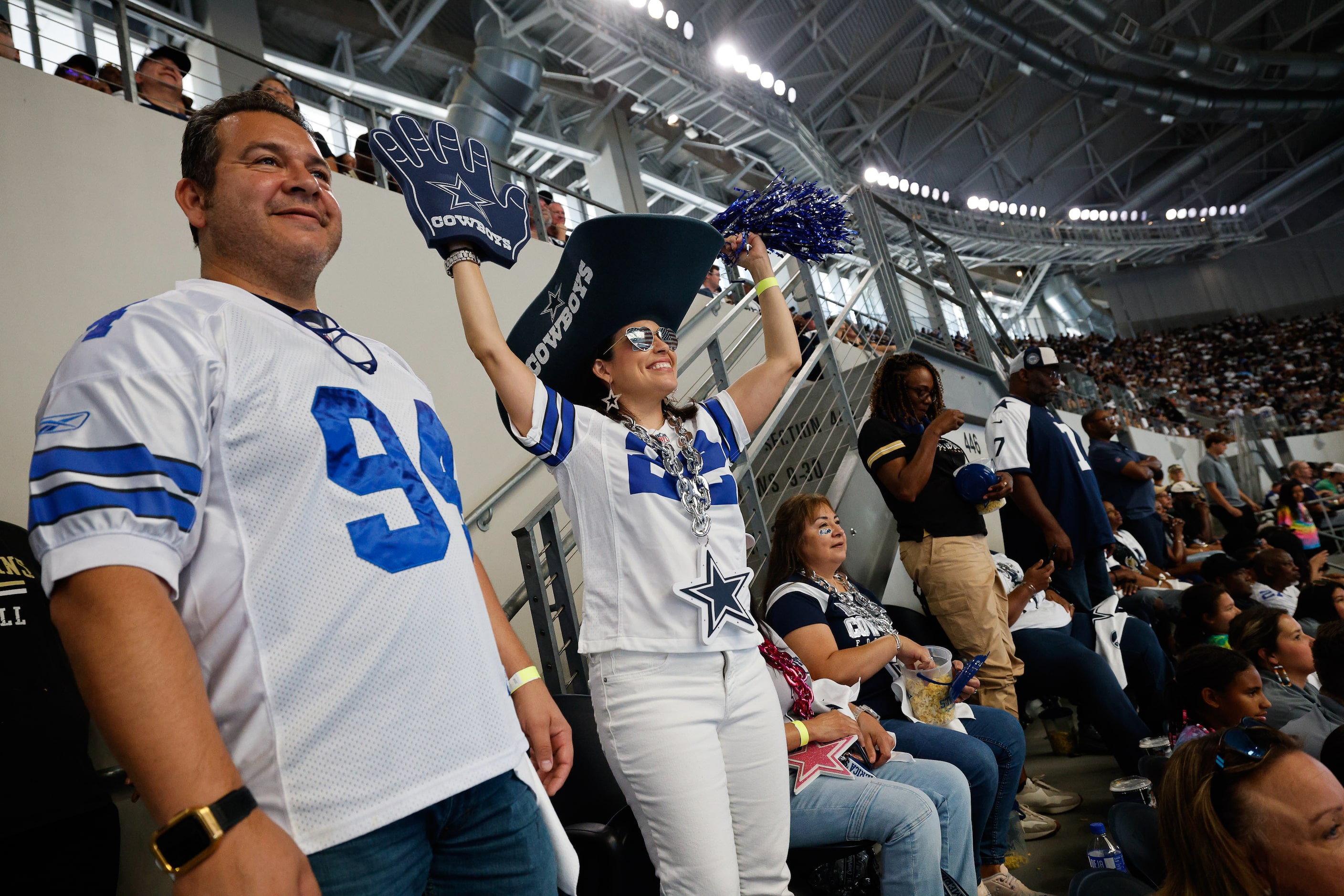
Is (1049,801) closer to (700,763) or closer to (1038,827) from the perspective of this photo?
(1038,827)

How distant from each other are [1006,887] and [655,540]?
59.9 inches

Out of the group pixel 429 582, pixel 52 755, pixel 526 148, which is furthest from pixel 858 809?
pixel 526 148

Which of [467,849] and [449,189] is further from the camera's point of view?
[449,189]

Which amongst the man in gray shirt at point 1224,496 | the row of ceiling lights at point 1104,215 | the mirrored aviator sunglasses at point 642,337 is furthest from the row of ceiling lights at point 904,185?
the mirrored aviator sunglasses at point 642,337

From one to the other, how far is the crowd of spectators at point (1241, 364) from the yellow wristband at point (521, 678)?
18.9 m

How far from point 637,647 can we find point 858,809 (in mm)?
709

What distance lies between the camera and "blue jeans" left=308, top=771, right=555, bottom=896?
856mm

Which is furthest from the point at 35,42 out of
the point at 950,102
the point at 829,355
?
the point at 950,102

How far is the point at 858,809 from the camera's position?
73.7 inches

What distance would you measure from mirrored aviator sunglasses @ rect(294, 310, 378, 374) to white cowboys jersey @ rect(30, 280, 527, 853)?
66 millimetres

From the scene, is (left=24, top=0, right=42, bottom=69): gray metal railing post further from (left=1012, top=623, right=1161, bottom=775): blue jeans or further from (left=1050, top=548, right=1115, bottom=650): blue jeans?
(left=1050, top=548, right=1115, bottom=650): blue jeans

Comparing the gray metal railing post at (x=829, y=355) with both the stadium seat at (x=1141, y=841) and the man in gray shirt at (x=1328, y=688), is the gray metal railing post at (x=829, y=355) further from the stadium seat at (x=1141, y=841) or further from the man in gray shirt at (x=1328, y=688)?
the stadium seat at (x=1141, y=841)

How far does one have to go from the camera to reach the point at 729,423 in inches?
80.1

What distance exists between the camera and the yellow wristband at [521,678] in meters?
1.26
